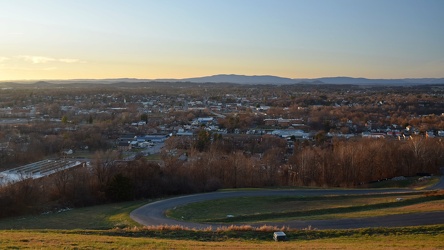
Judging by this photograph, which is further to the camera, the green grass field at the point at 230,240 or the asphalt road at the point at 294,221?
the asphalt road at the point at 294,221

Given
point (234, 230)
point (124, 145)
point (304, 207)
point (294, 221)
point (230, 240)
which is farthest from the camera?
point (124, 145)

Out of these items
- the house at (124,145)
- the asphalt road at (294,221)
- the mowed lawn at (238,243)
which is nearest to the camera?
the mowed lawn at (238,243)

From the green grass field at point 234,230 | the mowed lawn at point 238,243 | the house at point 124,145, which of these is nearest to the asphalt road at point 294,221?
the green grass field at point 234,230

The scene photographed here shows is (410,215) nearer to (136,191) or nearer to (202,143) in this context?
(136,191)

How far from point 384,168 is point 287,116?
5109 centimetres

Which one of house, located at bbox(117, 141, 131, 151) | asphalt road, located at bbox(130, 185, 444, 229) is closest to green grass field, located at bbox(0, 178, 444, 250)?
asphalt road, located at bbox(130, 185, 444, 229)

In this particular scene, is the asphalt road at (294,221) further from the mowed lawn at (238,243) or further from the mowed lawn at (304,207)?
the mowed lawn at (238,243)

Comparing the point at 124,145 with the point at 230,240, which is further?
the point at 124,145

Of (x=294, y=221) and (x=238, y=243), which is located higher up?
(x=238, y=243)

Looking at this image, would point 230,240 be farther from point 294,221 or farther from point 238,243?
point 294,221

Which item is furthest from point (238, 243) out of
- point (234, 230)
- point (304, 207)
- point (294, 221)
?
point (304, 207)

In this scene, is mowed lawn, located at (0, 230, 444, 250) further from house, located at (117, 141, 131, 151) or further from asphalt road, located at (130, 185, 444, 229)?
house, located at (117, 141, 131, 151)

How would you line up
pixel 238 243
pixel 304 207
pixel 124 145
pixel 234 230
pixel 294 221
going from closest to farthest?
pixel 238 243, pixel 234 230, pixel 294 221, pixel 304 207, pixel 124 145

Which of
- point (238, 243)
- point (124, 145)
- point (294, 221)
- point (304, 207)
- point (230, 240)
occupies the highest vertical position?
point (238, 243)
